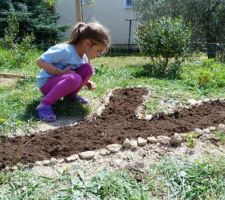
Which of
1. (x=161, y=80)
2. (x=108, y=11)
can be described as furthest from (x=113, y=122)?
(x=108, y=11)

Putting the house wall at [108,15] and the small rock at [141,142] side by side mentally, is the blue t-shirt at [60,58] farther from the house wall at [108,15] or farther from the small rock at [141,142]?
the house wall at [108,15]

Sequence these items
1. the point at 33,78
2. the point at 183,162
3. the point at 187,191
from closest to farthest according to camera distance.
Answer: the point at 187,191 → the point at 183,162 → the point at 33,78

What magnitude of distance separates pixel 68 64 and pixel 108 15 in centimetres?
1364

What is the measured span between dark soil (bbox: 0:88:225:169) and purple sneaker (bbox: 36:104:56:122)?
0.35 m

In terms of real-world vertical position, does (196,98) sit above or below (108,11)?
above

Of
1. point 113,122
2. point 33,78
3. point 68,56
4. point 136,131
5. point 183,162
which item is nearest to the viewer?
point 183,162

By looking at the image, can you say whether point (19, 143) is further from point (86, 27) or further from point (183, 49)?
point (183, 49)

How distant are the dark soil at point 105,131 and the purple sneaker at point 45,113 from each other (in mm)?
349

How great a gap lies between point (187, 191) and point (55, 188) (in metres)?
0.94

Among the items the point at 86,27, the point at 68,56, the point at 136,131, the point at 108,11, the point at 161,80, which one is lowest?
the point at 108,11

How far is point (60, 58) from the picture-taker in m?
5.12

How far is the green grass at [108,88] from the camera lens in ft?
16.7

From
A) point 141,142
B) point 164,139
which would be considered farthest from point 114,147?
point 164,139

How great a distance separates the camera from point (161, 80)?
7.25m
